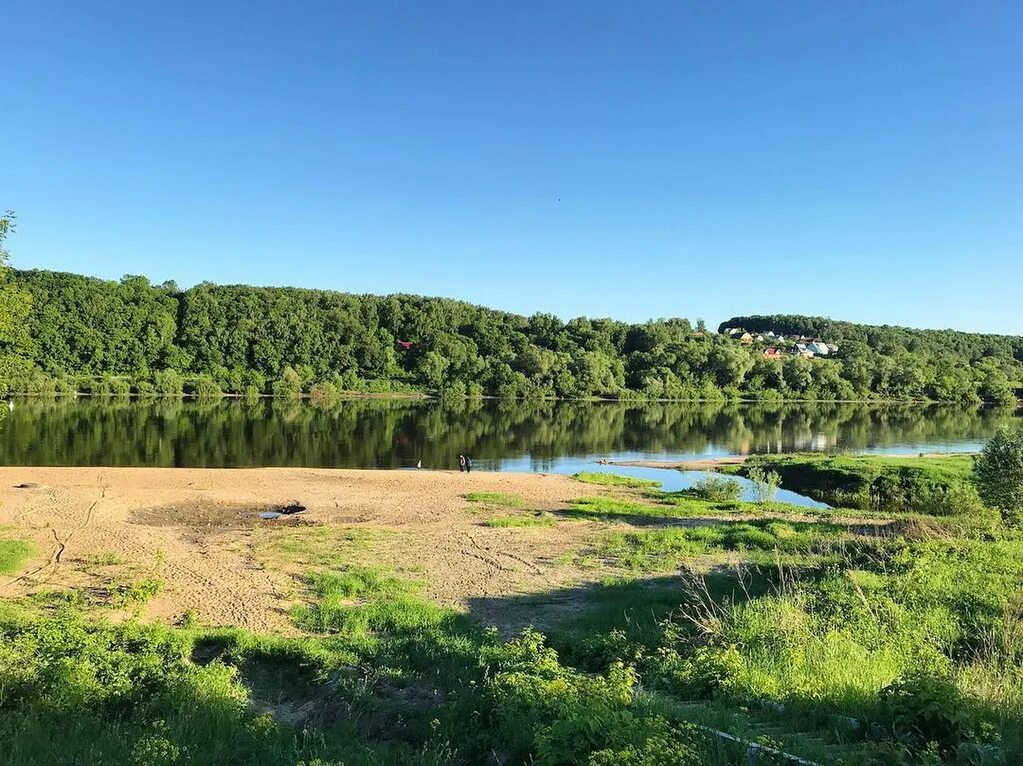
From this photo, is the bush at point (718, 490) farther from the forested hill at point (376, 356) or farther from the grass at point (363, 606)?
the forested hill at point (376, 356)

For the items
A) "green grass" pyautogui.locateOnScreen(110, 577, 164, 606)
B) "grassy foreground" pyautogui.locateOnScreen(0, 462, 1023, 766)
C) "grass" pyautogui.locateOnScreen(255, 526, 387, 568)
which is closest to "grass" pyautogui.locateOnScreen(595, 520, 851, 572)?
"grassy foreground" pyautogui.locateOnScreen(0, 462, 1023, 766)

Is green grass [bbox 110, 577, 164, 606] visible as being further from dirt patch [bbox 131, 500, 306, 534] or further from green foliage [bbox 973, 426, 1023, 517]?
green foliage [bbox 973, 426, 1023, 517]

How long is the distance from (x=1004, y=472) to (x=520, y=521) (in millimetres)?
15379

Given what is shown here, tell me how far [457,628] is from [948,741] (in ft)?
24.5

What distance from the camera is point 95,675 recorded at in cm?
759

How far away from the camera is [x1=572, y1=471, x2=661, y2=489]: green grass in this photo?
3530 cm

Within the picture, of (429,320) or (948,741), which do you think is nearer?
(948,741)

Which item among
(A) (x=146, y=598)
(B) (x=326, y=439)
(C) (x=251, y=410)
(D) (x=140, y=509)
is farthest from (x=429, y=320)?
(A) (x=146, y=598)

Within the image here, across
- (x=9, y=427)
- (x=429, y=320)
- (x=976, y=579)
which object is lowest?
(x=9, y=427)

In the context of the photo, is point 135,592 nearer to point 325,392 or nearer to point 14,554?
point 14,554

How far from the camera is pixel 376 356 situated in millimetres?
144750

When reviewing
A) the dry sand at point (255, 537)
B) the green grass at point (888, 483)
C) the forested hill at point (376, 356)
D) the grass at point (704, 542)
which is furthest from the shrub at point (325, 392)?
the grass at point (704, 542)

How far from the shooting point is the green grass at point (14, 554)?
15.0m

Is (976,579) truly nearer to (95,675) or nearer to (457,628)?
(457,628)
